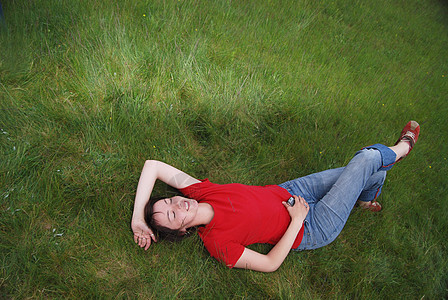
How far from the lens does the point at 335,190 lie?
8.61 feet

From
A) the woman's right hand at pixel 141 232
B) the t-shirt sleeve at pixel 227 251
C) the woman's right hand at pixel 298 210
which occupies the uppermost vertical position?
the woman's right hand at pixel 298 210

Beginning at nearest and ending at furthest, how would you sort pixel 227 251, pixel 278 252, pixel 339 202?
pixel 227 251 < pixel 278 252 < pixel 339 202

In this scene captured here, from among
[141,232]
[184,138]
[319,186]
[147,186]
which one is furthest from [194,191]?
[319,186]

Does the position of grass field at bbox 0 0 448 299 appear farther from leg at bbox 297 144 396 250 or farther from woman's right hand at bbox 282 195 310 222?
woman's right hand at bbox 282 195 310 222

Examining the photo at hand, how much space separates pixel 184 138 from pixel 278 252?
1.51 meters

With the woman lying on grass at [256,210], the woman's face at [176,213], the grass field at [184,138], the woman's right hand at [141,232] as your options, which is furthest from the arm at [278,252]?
the woman's right hand at [141,232]

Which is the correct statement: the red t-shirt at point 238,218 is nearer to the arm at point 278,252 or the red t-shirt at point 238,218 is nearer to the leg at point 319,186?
the arm at point 278,252

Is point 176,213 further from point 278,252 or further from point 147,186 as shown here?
point 278,252

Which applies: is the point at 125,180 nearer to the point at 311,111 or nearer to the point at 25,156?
the point at 25,156

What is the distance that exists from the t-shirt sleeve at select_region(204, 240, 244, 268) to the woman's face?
0.27 m

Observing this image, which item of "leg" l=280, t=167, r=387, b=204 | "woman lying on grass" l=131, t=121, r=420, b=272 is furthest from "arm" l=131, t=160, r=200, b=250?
"leg" l=280, t=167, r=387, b=204

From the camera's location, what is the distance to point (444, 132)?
4488 mm

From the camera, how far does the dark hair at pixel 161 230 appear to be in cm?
224

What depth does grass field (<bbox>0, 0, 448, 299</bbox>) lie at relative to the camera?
7.11ft
